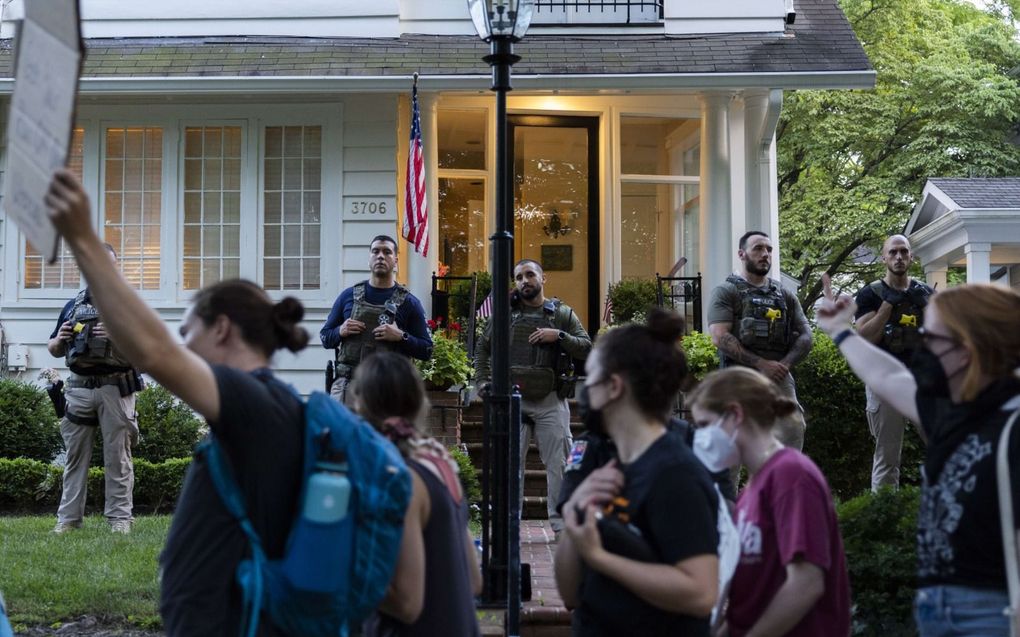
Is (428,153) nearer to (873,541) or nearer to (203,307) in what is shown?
(873,541)

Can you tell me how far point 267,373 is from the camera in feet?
10.5

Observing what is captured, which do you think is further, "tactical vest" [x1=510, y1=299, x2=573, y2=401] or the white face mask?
"tactical vest" [x1=510, y1=299, x2=573, y2=401]

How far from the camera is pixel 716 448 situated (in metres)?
3.81

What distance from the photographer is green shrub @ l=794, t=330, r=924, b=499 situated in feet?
36.4

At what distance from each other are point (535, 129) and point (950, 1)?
67.6 ft

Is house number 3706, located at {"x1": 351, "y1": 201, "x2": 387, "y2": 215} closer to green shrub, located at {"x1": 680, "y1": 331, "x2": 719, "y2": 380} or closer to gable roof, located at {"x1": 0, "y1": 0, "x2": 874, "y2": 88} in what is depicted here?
gable roof, located at {"x1": 0, "y1": 0, "x2": 874, "y2": 88}

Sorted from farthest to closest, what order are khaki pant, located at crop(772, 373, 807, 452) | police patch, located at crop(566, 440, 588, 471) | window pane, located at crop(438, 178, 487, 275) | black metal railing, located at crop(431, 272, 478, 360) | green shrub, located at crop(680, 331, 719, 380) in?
window pane, located at crop(438, 178, 487, 275) < black metal railing, located at crop(431, 272, 478, 360) < green shrub, located at crop(680, 331, 719, 380) < khaki pant, located at crop(772, 373, 807, 452) < police patch, located at crop(566, 440, 588, 471)

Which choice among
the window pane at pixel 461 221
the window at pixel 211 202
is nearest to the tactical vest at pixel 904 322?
the window pane at pixel 461 221

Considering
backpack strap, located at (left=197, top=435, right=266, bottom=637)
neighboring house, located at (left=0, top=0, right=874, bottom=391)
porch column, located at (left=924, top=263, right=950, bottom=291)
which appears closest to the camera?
backpack strap, located at (left=197, top=435, right=266, bottom=637)

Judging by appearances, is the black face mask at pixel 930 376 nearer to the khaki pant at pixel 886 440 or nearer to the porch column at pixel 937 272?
the khaki pant at pixel 886 440

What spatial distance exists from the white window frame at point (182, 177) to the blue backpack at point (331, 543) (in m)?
10.6

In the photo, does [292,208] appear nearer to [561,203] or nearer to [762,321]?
[561,203]

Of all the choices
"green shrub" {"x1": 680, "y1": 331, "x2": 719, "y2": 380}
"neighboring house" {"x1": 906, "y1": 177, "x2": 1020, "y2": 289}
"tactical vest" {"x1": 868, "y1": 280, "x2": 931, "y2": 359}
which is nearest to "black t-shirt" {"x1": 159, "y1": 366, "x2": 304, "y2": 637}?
"tactical vest" {"x1": 868, "y1": 280, "x2": 931, "y2": 359}

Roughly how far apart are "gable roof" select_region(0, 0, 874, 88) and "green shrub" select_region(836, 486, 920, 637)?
7008mm
